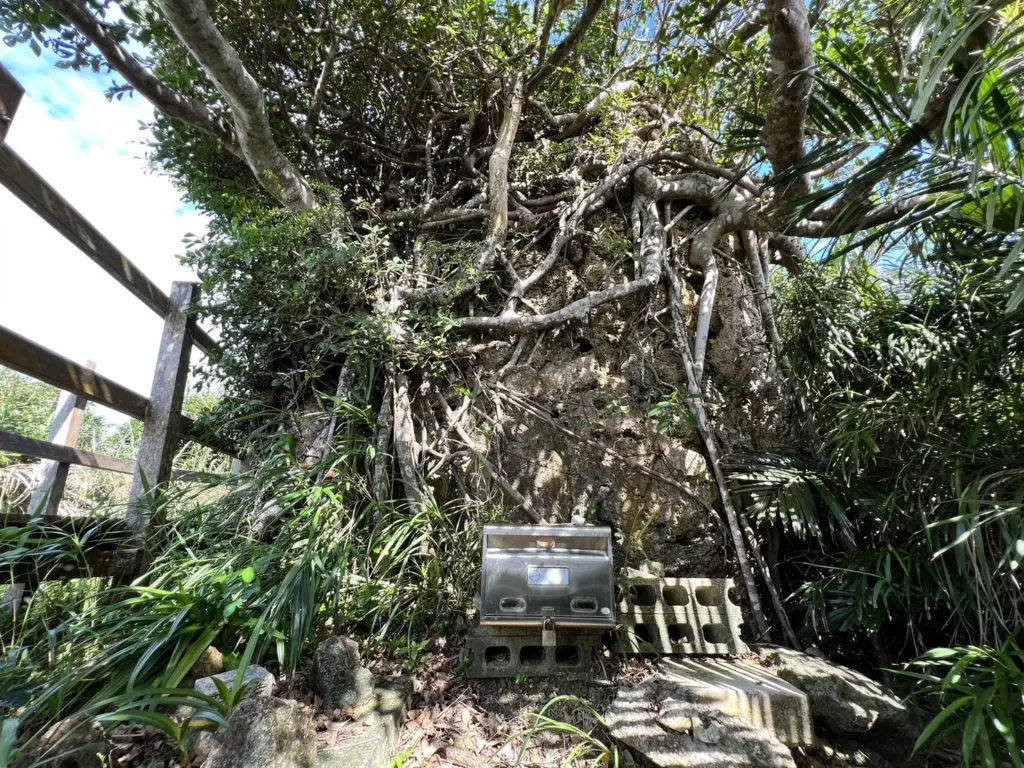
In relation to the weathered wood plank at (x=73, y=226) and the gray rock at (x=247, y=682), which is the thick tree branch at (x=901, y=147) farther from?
the weathered wood plank at (x=73, y=226)

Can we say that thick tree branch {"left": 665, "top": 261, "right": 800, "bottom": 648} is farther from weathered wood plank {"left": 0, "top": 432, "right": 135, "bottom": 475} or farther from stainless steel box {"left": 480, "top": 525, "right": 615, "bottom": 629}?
weathered wood plank {"left": 0, "top": 432, "right": 135, "bottom": 475}

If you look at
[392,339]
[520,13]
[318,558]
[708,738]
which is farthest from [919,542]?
[520,13]

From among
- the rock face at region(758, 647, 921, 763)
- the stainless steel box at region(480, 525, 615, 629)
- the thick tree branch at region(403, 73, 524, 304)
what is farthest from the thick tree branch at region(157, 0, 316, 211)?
the rock face at region(758, 647, 921, 763)

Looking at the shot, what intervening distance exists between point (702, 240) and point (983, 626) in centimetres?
263

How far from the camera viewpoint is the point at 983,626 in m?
1.92

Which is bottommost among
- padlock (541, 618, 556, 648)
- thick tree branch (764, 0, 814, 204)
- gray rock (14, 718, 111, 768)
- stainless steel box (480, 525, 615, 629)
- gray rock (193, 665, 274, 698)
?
gray rock (14, 718, 111, 768)

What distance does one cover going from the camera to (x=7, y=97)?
59.1 inches

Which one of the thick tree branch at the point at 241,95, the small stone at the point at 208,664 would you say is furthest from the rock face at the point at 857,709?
the thick tree branch at the point at 241,95

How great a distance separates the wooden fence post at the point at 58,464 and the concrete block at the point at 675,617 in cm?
271

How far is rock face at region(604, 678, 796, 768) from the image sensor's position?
61.9 inches

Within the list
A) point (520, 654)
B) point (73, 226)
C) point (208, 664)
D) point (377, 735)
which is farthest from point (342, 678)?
point (73, 226)

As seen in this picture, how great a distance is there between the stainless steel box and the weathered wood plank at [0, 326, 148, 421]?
6.28 ft

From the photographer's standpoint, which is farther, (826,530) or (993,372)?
(826,530)

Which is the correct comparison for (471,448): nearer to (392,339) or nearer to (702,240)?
(392,339)
